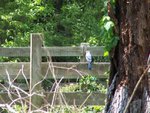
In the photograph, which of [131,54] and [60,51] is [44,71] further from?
[131,54]

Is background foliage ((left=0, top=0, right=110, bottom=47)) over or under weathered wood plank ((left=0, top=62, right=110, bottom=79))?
over

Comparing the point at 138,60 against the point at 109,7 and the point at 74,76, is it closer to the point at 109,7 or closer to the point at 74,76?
the point at 109,7

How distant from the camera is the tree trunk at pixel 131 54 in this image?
3.21 m

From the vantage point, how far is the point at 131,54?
10.7 feet

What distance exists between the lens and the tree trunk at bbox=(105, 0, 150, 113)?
321cm

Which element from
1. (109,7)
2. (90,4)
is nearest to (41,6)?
(90,4)

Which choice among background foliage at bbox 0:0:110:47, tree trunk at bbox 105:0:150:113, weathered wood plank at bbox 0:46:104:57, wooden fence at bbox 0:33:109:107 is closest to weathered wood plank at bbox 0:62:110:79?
wooden fence at bbox 0:33:109:107

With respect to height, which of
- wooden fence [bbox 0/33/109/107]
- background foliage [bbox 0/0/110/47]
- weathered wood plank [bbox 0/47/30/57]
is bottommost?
wooden fence [bbox 0/33/109/107]

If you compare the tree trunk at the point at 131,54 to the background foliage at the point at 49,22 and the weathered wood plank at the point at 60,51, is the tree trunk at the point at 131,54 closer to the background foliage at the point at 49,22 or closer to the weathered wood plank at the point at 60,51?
the weathered wood plank at the point at 60,51

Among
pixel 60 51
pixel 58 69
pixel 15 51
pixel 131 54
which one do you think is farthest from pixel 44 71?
pixel 131 54

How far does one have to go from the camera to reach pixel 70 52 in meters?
6.51

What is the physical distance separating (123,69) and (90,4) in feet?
33.9

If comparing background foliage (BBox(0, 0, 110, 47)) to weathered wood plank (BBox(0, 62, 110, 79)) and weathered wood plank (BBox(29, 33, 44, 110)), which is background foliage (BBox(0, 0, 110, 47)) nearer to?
weathered wood plank (BBox(0, 62, 110, 79))

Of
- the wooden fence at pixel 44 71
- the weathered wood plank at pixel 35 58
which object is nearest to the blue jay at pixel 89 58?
the wooden fence at pixel 44 71
